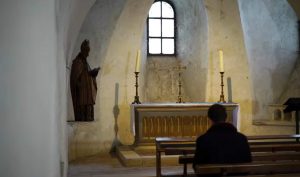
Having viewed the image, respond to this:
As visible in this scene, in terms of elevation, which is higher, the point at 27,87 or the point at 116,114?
the point at 27,87

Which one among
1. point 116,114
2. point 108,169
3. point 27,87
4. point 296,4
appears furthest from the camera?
point 116,114

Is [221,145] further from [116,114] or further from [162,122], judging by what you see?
[116,114]

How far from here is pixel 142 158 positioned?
7.93 m

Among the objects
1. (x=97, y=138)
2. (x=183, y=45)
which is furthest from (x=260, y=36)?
(x=97, y=138)

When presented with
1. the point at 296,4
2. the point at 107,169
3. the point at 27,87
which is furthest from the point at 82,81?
the point at 296,4

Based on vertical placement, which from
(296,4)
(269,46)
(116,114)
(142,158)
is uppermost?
(296,4)

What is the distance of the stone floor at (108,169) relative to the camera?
7.10 metres

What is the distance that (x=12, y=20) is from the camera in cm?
399

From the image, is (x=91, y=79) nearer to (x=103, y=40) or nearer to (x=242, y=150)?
(x=103, y=40)

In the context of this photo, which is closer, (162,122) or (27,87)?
(27,87)

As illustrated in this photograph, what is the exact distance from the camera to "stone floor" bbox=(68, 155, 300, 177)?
7.10 meters

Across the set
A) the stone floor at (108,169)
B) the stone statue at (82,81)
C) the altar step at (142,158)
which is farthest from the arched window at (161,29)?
the stone floor at (108,169)

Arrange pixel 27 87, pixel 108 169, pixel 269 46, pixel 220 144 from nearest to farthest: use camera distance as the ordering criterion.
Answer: pixel 220 144 < pixel 27 87 < pixel 108 169 < pixel 269 46

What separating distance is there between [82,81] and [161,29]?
3403 mm
